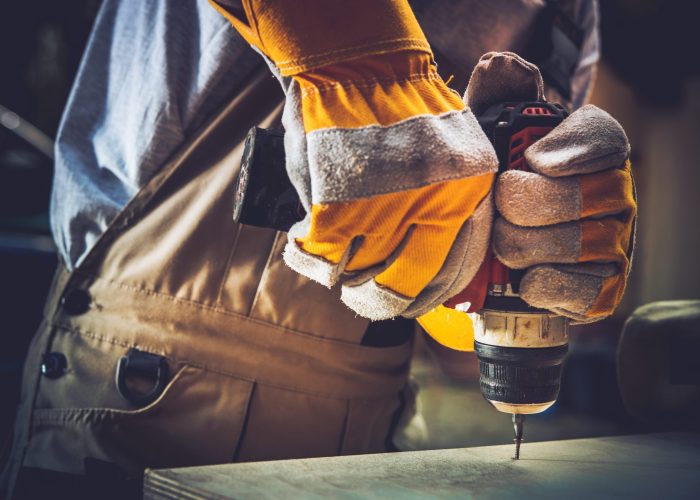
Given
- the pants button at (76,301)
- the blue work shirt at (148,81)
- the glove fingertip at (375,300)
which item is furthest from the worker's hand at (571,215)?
the pants button at (76,301)

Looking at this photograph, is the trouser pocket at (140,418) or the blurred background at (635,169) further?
the blurred background at (635,169)

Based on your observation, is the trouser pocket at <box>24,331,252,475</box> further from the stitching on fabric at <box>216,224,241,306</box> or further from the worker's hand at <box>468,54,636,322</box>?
the worker's hand at <box>468,54,636,322</box>

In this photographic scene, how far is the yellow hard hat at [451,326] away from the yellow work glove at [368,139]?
220 millimetres

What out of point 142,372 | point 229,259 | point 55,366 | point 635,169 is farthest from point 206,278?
point 635,169

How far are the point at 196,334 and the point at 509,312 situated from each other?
1.53ft

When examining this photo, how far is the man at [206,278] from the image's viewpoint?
75 centimetres

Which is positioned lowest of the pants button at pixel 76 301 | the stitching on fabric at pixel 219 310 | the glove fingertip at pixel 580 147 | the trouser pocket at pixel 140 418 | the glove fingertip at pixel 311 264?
the trouser pocket at pixel 140 418

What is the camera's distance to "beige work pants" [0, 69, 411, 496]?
3.19 ft

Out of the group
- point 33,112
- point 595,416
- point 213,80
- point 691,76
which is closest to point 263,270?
point 213,80

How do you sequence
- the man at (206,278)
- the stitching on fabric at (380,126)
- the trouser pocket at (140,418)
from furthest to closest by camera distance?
the trouser pocket at (140,418) < the man at (206,278) < the stitching on fabric at (380,126)

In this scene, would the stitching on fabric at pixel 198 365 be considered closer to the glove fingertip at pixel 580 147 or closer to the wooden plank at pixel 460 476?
the wooden plank at pixel 460 476

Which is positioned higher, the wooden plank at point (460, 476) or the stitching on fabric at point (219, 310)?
the stitching on fabric at point (219, 310)

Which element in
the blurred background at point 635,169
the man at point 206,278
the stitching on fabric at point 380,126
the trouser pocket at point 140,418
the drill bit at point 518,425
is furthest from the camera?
the blurred background at point 635,169

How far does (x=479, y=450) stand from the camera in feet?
3.18
